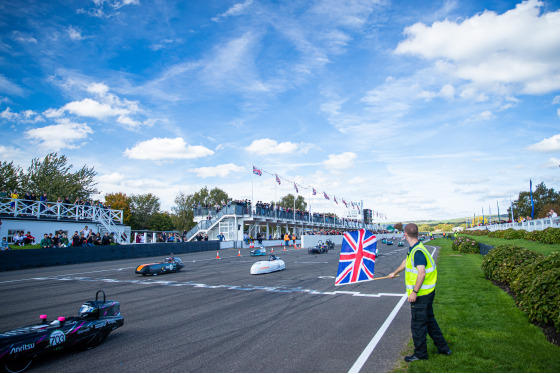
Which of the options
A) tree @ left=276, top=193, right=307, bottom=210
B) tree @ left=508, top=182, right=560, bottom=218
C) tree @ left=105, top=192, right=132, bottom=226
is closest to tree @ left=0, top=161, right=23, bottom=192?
tree @ left=105, top=192, right=132, bottom=226

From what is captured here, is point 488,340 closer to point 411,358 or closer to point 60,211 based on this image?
point 411,358

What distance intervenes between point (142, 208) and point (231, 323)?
284 feet

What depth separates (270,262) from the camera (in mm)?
18109

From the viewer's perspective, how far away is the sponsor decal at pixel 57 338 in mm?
5680

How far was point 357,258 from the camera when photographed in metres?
6.63

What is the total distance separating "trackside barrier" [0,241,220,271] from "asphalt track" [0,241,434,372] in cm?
692

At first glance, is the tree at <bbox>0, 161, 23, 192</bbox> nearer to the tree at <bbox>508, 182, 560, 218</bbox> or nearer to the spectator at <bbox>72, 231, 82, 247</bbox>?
the spectator at <bbox>72, 231, 82, 247</bbox>

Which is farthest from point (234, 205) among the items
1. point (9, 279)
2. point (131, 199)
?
point (131, 199)

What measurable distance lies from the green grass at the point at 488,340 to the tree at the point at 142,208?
8569cm

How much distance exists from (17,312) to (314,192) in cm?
5443

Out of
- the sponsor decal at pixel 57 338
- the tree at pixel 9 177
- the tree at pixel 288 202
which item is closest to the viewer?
the sponsor decal at pixel 57 338

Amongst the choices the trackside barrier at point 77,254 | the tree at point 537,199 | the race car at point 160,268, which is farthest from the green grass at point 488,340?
the tree at point 537,199

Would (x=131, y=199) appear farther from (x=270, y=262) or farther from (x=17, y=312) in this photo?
(x=17, y=312)

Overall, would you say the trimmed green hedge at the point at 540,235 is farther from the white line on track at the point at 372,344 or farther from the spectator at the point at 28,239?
the spectator at the point at 28,239
